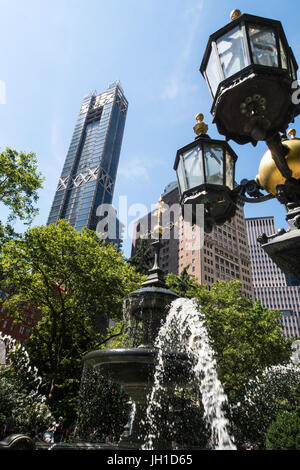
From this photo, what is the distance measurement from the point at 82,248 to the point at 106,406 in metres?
10.2

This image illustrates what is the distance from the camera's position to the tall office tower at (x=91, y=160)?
108000mm

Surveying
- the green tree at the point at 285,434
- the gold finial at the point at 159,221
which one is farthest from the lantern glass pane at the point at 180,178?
the green tree at the point at 285,434

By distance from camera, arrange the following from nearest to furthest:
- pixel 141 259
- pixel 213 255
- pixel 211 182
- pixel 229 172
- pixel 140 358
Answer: pixel 211 182
pixel 229 172
pixel 140 358
pixel 141 259
pixel 213 255

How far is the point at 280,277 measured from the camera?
131250 millimetres

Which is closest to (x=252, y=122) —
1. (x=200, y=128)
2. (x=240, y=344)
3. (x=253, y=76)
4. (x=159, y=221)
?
(x=253, y=76)

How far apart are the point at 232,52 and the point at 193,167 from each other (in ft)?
4.21

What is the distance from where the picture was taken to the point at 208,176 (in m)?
3.49

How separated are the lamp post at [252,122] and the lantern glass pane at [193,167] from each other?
0.01 meters

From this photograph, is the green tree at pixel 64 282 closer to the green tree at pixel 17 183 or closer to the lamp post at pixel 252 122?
the green tree at pixel 17 183

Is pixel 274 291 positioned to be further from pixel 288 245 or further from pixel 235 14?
pixel 235 14

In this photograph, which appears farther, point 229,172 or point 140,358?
point 140,358

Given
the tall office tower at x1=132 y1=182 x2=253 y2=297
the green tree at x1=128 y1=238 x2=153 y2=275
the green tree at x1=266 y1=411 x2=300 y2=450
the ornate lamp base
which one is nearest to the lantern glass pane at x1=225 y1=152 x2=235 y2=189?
the ornate lamp base

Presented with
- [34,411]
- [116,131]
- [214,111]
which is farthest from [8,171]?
[116,131]
